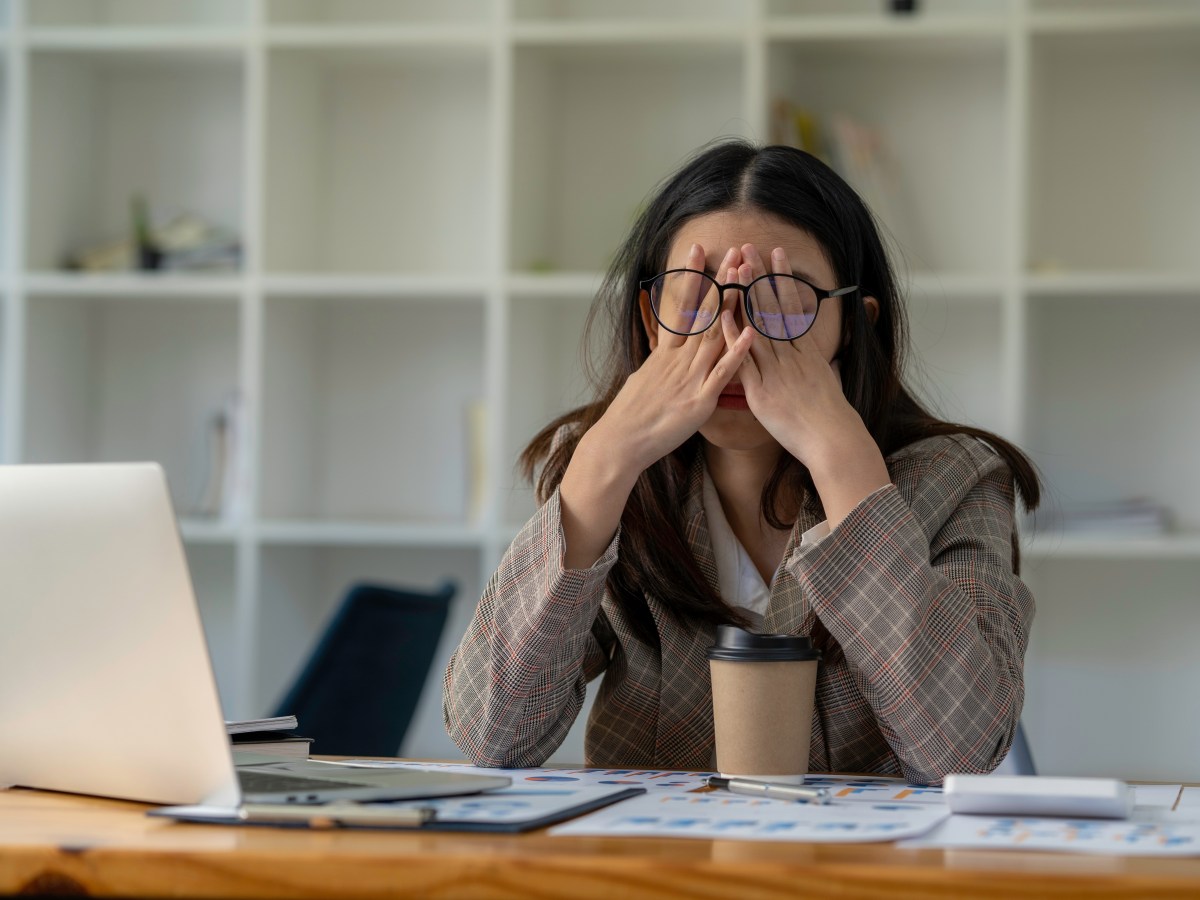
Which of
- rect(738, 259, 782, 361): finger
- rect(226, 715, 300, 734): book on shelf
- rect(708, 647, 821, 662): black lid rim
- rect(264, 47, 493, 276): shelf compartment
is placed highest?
rect(264, 47, 493, 276): shelf compartment

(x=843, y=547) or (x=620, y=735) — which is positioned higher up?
(x=843, y=547)

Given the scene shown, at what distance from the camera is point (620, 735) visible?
1.36 m

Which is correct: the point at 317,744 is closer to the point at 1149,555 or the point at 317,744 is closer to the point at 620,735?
the point at 620,735

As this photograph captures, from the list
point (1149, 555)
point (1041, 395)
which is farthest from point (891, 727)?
point (1041, 395)

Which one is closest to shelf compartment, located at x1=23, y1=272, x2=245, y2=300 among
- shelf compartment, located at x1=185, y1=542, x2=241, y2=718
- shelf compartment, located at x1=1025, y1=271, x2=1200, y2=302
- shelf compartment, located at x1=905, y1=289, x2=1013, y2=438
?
shelf compartment, located at x1=185, y1=542, x2=241, y2=718

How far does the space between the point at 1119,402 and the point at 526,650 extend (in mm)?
2043

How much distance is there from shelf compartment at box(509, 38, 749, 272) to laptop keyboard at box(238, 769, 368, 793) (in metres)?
2.11

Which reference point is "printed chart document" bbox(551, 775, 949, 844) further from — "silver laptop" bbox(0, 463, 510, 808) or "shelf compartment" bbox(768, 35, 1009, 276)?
"shelf compartment" bbox(768, 35, 1009, 276)

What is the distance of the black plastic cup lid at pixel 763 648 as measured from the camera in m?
0.99

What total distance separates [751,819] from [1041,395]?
89.4 inches

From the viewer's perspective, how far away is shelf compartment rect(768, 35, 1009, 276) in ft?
9.45

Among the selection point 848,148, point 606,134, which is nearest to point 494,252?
point 606,134

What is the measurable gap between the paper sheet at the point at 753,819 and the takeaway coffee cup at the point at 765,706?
0.31 feet

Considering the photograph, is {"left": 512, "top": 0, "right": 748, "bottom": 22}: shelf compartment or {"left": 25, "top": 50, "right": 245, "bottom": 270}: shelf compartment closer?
{"left": 512, "top": 0, "right": 748, "bottom": 22}: shelf compartment
